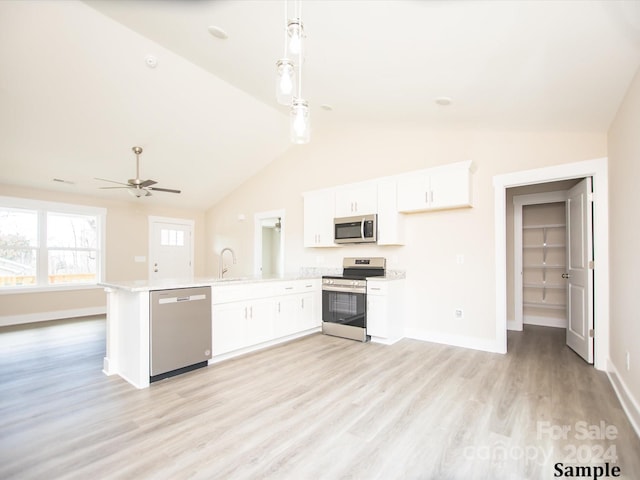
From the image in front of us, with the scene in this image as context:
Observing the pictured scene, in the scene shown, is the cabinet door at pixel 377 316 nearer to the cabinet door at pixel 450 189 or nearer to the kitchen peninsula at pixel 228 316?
the kitchen peninsula at pixel 228 316

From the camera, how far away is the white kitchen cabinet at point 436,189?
370 cm

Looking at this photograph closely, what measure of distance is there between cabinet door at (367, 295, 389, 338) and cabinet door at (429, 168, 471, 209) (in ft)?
4.56

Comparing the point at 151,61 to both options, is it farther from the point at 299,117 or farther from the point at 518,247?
the point at 518,247

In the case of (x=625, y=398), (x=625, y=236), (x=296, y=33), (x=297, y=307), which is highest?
(x=296, y=33)

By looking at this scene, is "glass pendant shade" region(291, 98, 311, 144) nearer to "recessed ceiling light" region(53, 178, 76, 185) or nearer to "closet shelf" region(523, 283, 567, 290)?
"closet shelf" region(523, 283, 567, 290)

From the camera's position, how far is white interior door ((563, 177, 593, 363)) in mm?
3207

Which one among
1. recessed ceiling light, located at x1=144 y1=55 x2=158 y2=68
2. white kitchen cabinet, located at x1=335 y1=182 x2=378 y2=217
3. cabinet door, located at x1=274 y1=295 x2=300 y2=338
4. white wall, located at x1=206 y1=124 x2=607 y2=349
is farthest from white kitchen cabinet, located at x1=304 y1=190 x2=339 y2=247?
recessed ceiling light, located at x1=144 y1=55 x2=158 y2=68

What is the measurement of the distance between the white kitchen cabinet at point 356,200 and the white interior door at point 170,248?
452 cm

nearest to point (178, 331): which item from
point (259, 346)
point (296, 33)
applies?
point (259, 346)

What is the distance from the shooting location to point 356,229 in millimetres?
4477

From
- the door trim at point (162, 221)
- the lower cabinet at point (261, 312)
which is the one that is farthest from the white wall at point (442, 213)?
the door trim at point (162, 221)

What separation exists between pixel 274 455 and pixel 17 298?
604 cm

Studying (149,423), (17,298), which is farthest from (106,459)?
(17,298)

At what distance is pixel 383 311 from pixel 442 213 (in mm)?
1525
